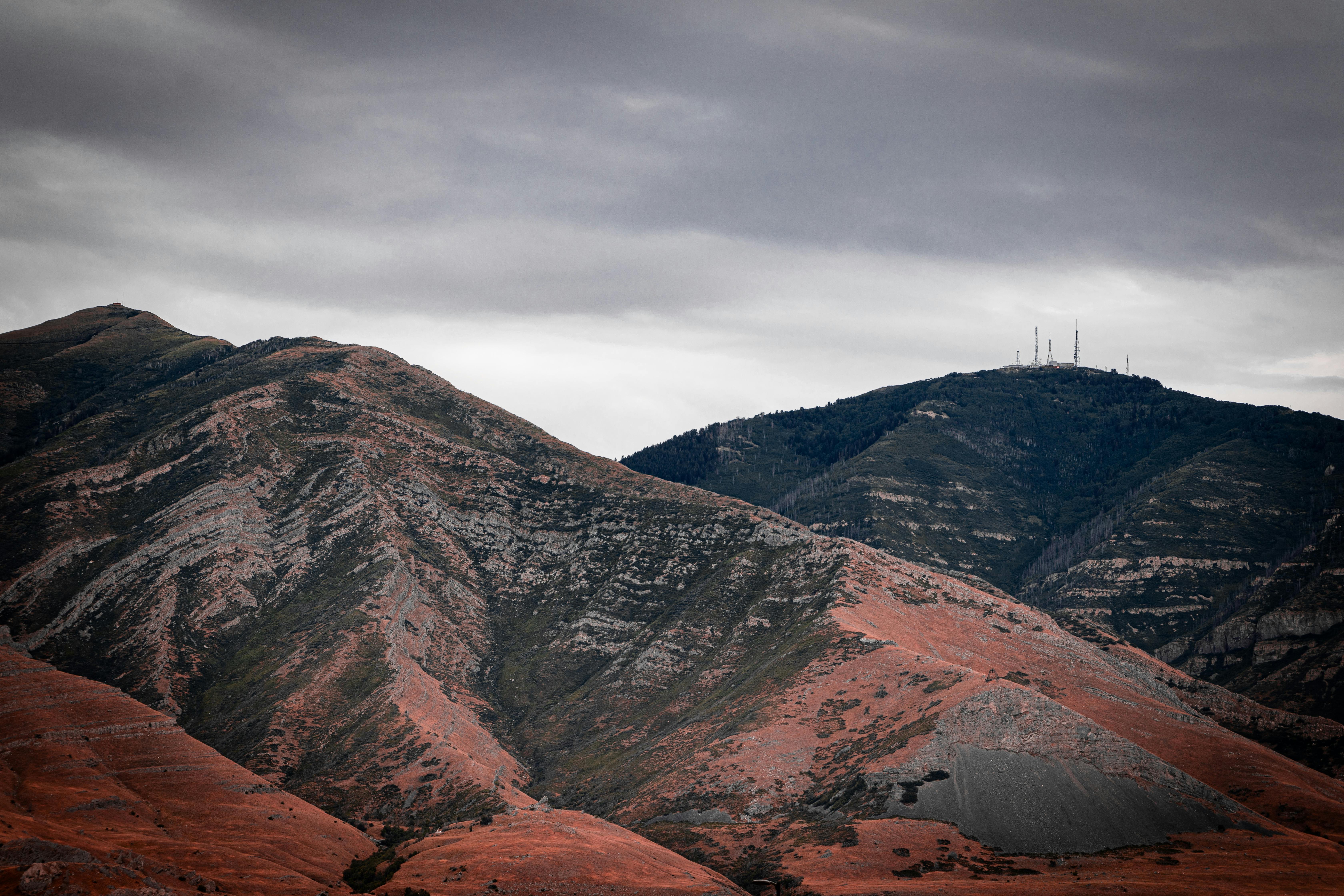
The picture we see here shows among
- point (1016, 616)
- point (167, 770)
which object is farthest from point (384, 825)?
point (1016, 616)

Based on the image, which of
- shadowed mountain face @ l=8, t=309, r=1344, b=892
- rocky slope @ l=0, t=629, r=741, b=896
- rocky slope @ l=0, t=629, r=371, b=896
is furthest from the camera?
shadowed mountain face @ l=8, t=309, r=1344, b=892

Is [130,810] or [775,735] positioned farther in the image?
[775,735]

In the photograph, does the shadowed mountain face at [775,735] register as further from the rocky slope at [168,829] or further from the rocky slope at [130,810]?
the rocky slope at [130,810]

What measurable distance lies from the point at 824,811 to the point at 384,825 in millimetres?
67127

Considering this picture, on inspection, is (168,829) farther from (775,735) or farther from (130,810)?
(775,735)

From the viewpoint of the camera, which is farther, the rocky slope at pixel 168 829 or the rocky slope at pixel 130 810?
the rocky slope at pixel 168 829

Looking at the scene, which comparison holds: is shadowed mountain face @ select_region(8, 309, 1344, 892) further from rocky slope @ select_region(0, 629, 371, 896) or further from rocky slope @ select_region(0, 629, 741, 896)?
rocky slope @ select_region(0, 629, 371, 896)

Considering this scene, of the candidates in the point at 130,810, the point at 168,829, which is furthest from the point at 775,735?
the point at 130,810

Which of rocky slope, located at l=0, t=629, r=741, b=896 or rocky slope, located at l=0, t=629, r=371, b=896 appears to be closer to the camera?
rocky slope, located at l=0, t=629, r=371, b=896

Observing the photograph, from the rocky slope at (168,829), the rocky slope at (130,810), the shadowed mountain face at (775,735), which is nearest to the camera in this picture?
the rocky slope at (130,810)

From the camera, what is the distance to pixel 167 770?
123 m

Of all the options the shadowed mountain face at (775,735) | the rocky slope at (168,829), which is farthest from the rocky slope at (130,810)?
the shadowed mountain face at (775,735)

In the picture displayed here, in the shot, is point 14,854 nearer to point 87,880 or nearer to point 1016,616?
point 87,880

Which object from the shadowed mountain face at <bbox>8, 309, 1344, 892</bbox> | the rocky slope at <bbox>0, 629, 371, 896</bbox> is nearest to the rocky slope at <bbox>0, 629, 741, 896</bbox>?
the rocky slope at <bbox>0, 629, 371, 896</bbox>
